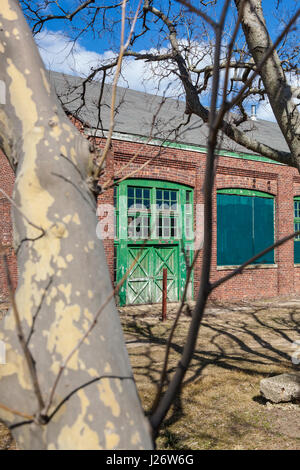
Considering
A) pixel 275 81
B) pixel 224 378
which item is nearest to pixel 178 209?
pixel 224 378

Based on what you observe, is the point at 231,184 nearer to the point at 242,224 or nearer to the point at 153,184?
the point at 242,224

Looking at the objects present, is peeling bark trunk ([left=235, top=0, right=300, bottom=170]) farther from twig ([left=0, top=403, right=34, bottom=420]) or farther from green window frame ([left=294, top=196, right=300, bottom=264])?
green window frame ([left=294, top=196, right=300, bottom=264])

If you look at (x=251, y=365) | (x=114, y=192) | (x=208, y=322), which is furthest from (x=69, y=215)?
(x=114, y=192)

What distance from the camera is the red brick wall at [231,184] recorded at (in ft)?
36.4

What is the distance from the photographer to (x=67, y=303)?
113 centimetres

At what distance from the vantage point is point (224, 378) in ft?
17.5

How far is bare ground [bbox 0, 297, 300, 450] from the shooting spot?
12.4 feet

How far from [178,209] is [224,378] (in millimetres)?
7474

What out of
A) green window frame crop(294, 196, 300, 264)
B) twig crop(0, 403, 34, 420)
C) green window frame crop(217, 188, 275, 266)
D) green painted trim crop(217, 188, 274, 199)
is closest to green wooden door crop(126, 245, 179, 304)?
green window frame crop(217, 188, 275, 266)
